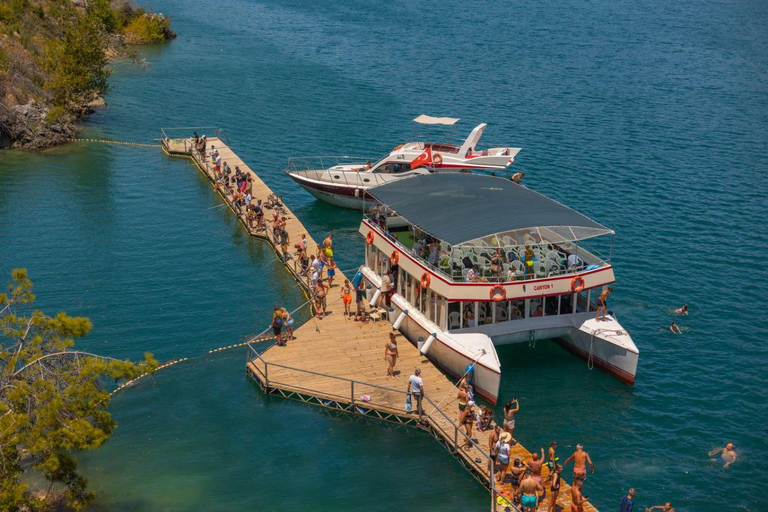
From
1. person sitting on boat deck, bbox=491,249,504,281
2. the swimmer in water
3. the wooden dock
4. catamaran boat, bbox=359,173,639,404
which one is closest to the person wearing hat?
the wooden dock

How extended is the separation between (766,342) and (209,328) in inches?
1076

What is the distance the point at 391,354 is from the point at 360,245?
18861 millimetres

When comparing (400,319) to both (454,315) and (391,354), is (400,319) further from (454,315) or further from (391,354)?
(391,354)

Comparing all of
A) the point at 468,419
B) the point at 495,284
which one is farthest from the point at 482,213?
the point at 468,419

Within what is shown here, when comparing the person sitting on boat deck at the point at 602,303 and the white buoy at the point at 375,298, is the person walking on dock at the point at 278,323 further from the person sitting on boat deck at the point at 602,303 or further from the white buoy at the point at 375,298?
the person sitting on boat deck at the point at 602,303

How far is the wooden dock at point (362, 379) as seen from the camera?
32406 mm

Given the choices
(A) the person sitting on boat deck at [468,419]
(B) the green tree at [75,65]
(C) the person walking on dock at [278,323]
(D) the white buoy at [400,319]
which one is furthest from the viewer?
(B) the green tree at [75,65]

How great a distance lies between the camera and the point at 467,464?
3194 cm

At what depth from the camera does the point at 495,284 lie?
37031 millimetres

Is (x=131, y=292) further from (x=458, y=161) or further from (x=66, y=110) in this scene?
(x=66, y=110)

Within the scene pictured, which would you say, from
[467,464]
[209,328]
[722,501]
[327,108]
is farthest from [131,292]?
[327,108]

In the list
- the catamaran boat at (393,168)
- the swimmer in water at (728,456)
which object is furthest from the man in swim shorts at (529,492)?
the catamaran boat at (393,168)

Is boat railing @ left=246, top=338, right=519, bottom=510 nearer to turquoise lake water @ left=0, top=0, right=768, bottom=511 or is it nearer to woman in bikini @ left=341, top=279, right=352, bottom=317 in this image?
turquoise lake water @ left=0, top=0, right=768, bottom=511

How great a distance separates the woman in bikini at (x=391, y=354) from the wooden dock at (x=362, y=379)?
0.91ft
